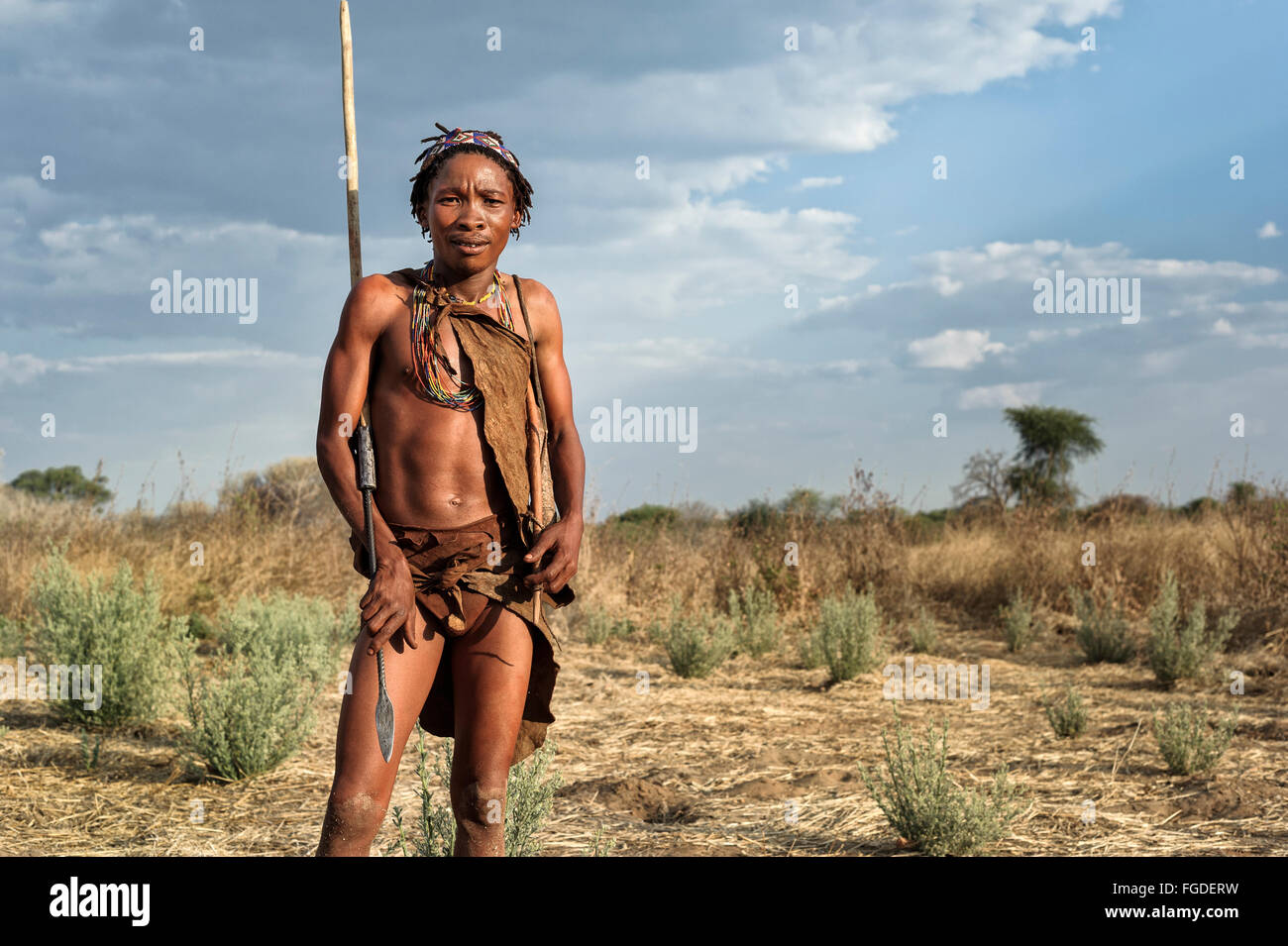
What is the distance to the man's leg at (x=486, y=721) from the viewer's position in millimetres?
2639

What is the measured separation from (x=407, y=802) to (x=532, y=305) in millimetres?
2987

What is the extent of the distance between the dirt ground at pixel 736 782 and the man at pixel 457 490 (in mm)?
1817

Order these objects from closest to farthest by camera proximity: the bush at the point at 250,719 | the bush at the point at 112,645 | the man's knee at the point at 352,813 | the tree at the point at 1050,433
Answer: the man's knee at the point at 352,813
the bush at the point at 250,719
the bush at the point at 112,645
the tree at the point at 1050,433

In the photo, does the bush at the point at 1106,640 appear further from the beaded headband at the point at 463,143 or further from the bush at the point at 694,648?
the beaded headband at the point at 463,143

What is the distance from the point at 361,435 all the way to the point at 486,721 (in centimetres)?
83

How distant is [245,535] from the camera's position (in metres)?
11.1

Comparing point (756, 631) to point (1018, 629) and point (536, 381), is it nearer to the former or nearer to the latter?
point (1018, 629)

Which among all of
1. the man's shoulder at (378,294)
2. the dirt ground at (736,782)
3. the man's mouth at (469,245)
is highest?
the man's mouth at (469,245)

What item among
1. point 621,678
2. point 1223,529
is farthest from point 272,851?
point 1223,529

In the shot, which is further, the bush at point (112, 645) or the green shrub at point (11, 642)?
the green shrub at point (11, 642)

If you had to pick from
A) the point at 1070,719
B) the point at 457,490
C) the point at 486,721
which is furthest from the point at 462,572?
the point at 1070,719

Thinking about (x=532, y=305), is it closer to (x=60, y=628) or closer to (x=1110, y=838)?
(x=1110, y=838)

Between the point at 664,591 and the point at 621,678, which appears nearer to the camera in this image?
the point at 621,678

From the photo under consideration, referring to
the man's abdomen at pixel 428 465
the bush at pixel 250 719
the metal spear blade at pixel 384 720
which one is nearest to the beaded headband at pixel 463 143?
the man's abdomen at pixel 428 465
